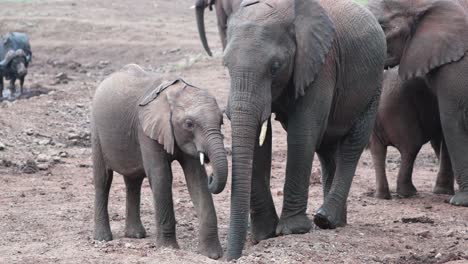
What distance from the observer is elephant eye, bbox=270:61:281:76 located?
8.14 m

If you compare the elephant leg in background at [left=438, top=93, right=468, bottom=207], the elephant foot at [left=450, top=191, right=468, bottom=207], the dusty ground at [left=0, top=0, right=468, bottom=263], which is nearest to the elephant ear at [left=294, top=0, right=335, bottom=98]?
the dusty ground at [left=0, top=0, right=468, bottom=263]

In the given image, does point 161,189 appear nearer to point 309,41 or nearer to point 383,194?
point 309,41

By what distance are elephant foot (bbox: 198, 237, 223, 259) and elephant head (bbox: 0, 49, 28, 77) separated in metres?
13.3

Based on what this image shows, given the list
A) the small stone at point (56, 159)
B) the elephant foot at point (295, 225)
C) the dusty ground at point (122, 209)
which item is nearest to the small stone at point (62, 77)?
the dusty ground at point (122, 209)

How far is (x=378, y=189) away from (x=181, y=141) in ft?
13.1

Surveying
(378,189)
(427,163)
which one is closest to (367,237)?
(378,189)

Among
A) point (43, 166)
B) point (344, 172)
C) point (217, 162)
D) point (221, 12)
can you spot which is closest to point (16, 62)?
point (221, 12)

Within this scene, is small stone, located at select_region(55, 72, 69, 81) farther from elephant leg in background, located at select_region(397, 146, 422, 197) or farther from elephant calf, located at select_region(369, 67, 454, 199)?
elephant leg in background, located at select_region(397, 146, 422, 197)

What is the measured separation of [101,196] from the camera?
9.03 m

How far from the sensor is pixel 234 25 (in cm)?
823

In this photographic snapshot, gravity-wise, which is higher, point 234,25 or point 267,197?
point 234,25

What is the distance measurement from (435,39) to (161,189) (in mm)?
3925

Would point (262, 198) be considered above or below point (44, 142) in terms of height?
above

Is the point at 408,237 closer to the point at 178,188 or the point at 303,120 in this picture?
the point at 303,120
